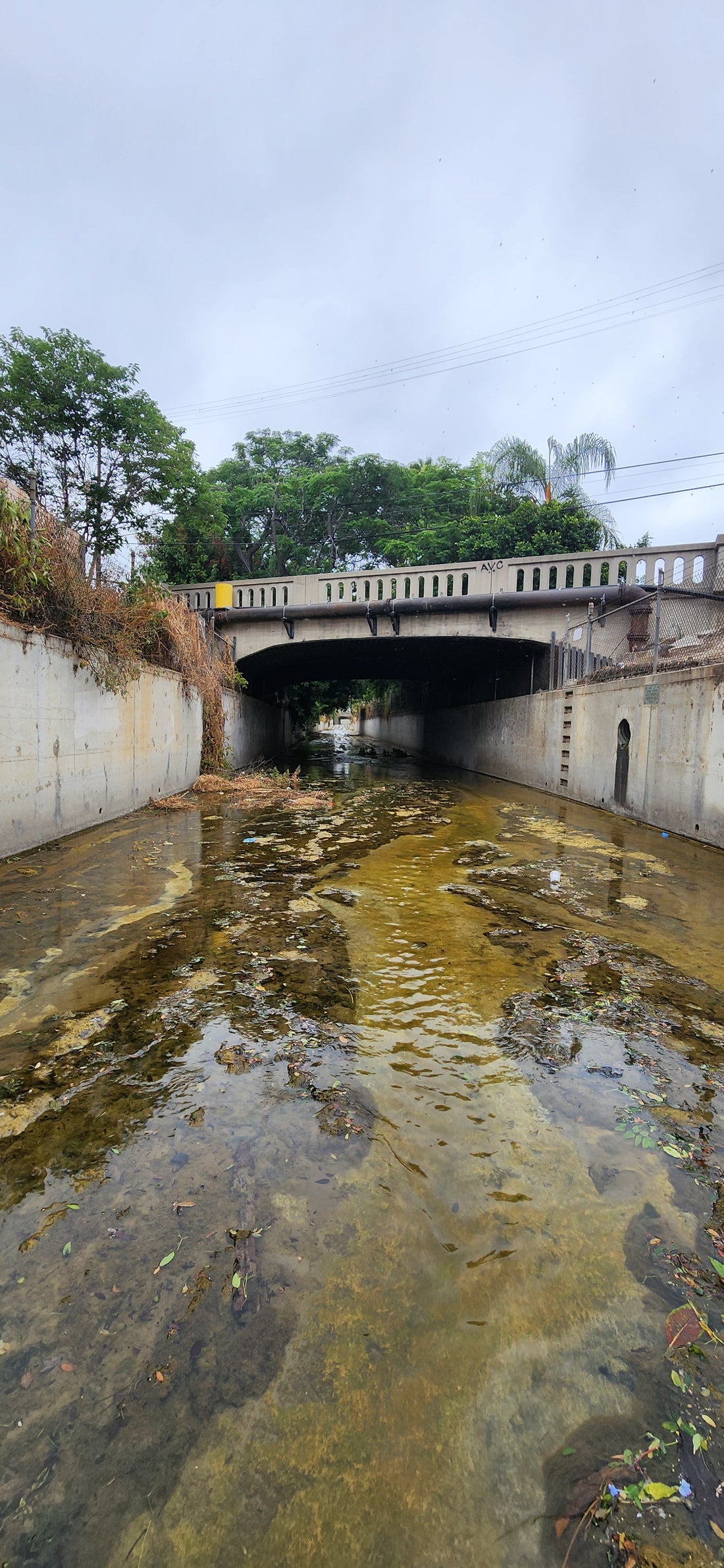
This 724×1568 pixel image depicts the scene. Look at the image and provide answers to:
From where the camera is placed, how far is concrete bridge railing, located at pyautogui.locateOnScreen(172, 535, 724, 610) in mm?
13102

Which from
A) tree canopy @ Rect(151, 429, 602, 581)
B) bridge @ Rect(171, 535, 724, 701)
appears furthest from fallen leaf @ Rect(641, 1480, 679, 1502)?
tree canopy @ Rect(151, 429, 602, 581)

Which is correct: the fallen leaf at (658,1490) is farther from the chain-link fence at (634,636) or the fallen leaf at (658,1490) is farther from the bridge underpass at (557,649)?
the chain-link fence at (634,636)

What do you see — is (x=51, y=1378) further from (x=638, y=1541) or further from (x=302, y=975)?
(x=302, y=975)

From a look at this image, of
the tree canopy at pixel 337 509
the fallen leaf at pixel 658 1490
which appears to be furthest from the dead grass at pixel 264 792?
the tree canopy at pixel 337 509

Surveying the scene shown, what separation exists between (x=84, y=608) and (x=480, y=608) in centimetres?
956

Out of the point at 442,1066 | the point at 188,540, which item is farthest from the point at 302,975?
the point at 188,540

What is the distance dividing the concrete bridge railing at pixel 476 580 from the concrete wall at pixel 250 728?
8.35 ft

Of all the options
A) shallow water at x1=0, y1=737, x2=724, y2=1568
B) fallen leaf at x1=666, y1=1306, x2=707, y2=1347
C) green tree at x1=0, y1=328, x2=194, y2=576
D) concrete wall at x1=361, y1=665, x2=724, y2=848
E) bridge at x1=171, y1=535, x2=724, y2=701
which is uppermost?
green tree at x1=0, y1=328, x2=194, y2=576

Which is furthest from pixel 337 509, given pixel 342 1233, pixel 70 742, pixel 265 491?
pixel 342 1233

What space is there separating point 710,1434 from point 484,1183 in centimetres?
79

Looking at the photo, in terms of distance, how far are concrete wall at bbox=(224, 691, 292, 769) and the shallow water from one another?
36.2ft

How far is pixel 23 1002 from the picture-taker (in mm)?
3188

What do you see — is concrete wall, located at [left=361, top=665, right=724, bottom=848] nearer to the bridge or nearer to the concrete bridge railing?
the bridge

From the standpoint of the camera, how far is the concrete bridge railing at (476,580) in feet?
43.0
